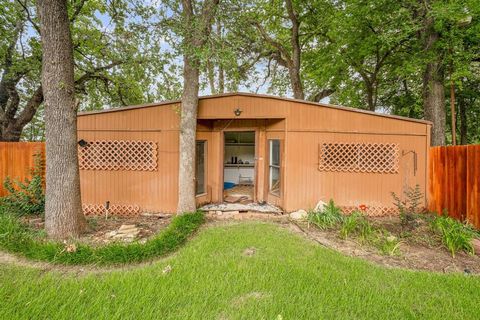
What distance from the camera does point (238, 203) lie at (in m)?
6.16

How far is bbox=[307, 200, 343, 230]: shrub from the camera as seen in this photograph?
4.68 metres

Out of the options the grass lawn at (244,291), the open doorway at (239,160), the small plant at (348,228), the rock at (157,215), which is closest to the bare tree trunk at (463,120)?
the open doorway at (239,160)

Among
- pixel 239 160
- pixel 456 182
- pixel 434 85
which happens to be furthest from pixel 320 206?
pixel 434 85

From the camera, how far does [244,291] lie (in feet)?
7.99

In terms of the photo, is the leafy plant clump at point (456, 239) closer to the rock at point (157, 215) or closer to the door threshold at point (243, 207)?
the door threshold at point (243, 207)

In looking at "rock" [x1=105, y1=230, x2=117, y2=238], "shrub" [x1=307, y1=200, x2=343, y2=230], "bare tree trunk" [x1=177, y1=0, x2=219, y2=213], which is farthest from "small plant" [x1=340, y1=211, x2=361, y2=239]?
"rock" [x1=105, y1=230, x2=117, y2=238]

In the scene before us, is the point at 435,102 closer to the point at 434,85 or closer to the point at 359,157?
the point at 434,85

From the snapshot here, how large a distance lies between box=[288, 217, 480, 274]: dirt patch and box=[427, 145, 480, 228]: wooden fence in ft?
2.64

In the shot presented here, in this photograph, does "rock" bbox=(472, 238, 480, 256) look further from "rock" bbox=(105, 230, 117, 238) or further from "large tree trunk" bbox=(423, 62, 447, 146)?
"rock" bbox=(105, 230, 117, 238)

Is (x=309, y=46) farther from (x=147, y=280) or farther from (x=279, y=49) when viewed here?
(x=147, y=280)

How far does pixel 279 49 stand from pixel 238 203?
727cm

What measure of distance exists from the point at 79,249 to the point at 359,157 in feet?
18.1

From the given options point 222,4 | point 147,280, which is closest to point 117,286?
point 147,280

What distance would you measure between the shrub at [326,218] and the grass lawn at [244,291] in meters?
1.43
